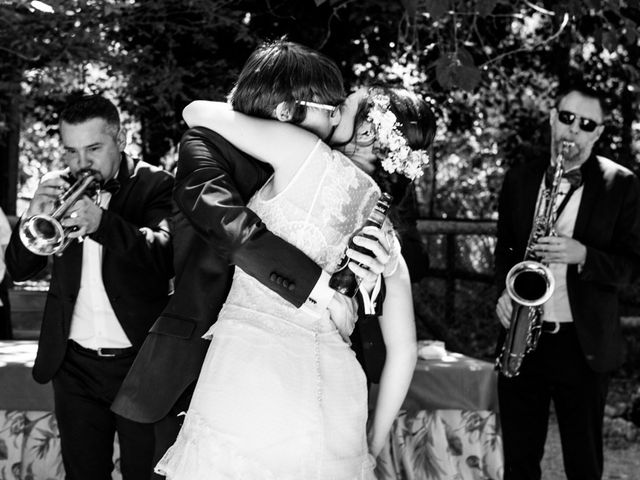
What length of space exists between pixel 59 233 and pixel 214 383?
3.53 ft

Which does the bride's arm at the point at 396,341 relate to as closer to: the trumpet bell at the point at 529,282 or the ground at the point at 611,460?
the trumpet bell at the point at 529,282

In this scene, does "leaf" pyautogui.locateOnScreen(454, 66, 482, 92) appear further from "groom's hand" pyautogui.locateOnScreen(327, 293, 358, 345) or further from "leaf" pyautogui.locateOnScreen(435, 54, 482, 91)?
"groom's hand" pyautogui.locateOnScreen(327, 293, 358, 345)

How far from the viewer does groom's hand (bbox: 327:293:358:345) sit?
2.55 meters

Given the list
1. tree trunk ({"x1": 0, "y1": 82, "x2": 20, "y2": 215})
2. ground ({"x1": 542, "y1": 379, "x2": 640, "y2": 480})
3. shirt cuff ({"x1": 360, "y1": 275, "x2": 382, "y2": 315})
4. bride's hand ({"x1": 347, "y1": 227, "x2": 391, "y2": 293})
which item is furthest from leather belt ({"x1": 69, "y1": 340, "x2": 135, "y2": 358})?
tree trunk ({"x1": 0, "y1": 82, "x2": 20, "y2": 215})

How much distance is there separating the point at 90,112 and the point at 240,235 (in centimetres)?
149

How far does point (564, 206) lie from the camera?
168 inches

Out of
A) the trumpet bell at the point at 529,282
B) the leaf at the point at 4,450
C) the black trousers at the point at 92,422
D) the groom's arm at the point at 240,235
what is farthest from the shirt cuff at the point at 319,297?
the leaf at the point at 4,450

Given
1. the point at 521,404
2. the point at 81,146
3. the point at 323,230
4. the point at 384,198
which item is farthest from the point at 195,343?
the point at 521,404

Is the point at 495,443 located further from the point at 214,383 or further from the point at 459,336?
the point at 459,336

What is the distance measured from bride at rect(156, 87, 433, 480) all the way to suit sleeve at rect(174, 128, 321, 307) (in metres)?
0.10

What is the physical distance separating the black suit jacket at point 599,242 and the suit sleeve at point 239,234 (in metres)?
1.97

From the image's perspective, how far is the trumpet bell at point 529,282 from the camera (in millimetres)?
3945

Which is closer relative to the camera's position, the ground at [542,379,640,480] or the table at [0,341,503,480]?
the table at [0,341,503,480]

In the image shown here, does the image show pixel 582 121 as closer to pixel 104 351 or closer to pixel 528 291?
pixel 528 291
